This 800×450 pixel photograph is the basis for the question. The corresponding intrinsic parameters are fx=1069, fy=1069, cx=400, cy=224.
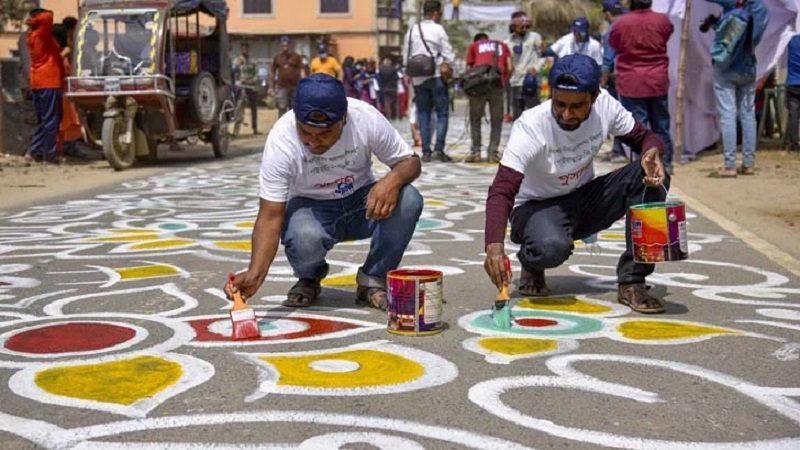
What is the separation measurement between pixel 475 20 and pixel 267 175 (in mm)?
35342

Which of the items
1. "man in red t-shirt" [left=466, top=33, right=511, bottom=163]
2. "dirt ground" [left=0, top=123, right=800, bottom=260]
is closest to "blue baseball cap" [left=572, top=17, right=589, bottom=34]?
"man in red t-shirt" [left=466, top=33, right=511, bottom=163]

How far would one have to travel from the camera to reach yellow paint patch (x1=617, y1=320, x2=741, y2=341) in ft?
Answer: 12.9

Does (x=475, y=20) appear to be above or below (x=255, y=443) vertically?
above

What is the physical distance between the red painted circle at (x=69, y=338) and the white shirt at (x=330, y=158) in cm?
77

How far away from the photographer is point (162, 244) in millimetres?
6449

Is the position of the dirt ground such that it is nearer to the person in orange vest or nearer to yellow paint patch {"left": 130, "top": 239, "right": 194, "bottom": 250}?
the person in orange vest

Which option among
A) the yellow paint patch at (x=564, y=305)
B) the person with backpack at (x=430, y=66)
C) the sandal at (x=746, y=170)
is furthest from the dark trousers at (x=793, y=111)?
the yellow paint patch at (x=564, y=305)

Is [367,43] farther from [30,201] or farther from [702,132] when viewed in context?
[30,201]

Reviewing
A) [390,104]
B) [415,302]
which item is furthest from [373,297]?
[390,104]

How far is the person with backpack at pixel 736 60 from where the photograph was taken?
9.13 meters

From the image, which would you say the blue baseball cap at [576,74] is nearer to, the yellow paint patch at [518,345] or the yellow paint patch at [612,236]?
the yellow paint patch at [518,345]

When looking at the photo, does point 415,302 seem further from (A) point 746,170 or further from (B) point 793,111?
(B) point 793,111

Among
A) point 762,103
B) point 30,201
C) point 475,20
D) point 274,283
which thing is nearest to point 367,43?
point 475,20

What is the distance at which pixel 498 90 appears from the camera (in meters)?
11.3
